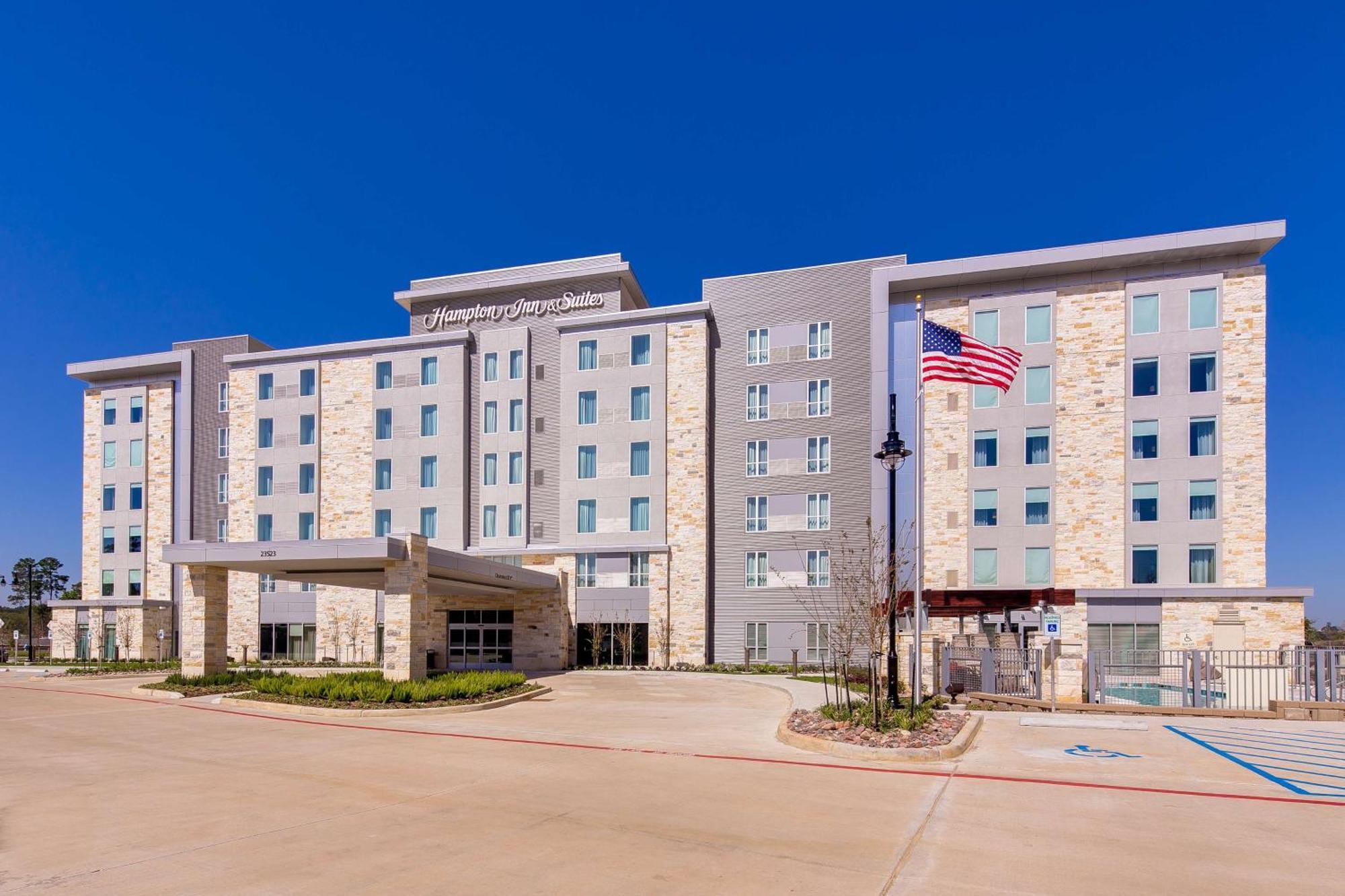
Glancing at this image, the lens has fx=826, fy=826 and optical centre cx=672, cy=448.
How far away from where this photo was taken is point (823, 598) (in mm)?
39469

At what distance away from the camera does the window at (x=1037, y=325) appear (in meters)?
38.2

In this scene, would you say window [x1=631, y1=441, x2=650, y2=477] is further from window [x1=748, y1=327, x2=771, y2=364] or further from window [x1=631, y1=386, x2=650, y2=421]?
window [x1=748, y1=327, x2=771, y2=364]

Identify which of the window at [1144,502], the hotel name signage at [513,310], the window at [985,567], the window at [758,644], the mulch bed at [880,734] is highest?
the hotel name signage at [513,310]

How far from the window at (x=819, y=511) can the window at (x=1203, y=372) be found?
54.6 ft

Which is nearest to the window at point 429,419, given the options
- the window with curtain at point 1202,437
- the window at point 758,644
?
the window at point 758,644

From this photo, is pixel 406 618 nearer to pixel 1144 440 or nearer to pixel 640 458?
pixel 640 458

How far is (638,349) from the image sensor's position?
43.9 metres

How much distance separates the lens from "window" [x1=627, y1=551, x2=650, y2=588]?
139 feet

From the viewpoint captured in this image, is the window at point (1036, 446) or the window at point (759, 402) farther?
the window at point (759, 402)

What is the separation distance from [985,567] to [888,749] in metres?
26.6

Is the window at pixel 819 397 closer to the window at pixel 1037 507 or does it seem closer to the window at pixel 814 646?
the window at pixel 1037 507

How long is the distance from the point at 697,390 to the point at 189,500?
34.1 metres

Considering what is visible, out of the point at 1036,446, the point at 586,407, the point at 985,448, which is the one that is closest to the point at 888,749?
the point at 985,448

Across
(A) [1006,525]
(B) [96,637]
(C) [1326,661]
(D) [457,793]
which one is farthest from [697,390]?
(B) [96,637]
